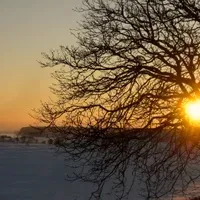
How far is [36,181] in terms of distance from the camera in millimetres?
20156

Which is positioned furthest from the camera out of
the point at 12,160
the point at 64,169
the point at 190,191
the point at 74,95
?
the point at 12,160

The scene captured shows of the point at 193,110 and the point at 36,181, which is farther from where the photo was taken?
the point at 36,181

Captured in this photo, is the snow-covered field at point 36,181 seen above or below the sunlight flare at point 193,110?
below

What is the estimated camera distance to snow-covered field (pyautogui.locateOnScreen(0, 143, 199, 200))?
1688cm

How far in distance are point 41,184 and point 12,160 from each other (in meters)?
7.49

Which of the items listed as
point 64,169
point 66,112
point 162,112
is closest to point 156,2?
point 162,112

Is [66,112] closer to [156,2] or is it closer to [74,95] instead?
[74,95]

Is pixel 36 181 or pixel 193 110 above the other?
pixel 193 110

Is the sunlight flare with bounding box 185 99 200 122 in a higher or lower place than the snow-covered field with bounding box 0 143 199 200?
higher

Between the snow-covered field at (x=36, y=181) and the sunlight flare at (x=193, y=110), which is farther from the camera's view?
the snow-covered field at (x=36, y=181)

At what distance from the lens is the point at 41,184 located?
19438mm

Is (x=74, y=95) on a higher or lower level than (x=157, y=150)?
higher

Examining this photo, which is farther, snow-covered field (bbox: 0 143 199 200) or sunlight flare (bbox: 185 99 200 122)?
snow-covered field (bbox: 0 143 199 200)

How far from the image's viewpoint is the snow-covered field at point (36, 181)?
1688 cm
